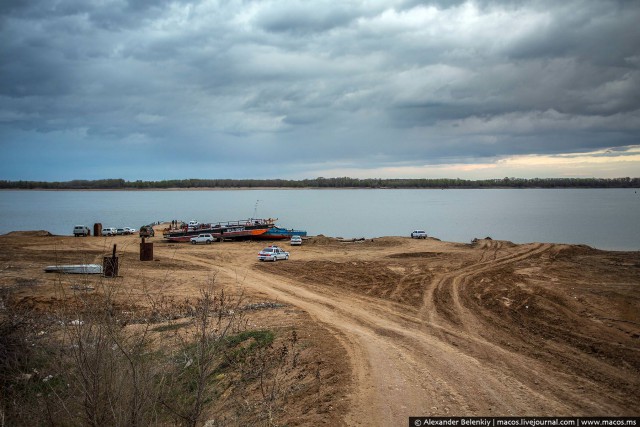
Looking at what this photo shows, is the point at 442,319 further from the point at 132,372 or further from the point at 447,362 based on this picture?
the point at 132,372

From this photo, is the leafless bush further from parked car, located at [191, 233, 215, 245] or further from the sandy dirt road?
parked car, located at [191, 233, 215, 245]

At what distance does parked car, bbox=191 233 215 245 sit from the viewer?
163ft

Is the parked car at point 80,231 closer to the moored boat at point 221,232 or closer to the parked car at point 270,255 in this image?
the moored boat at point 221,232

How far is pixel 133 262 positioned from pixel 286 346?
2281 centimetres

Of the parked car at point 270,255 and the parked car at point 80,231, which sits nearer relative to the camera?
the parked car at point 270,255

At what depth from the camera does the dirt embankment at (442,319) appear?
10.2 meters

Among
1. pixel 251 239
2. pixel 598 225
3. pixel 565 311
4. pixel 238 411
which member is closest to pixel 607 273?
pixel 565 311

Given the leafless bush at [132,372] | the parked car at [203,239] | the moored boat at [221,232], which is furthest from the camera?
the moored boat at [221,232]

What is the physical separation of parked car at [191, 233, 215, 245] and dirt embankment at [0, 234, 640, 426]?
1003 cm

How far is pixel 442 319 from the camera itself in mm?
18078

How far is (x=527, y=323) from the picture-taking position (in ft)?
57.6

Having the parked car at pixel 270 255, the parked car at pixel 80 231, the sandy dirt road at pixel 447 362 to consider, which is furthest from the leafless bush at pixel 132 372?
the parked car at pixel 80 231

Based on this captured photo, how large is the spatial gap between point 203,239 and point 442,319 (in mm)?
36706

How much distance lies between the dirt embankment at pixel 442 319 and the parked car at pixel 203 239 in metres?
10.0
